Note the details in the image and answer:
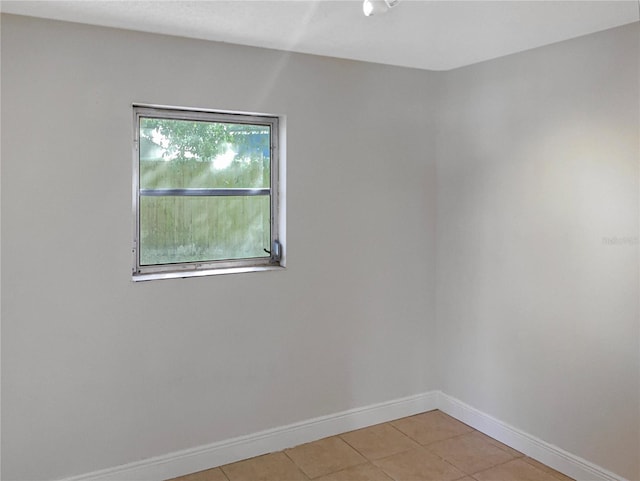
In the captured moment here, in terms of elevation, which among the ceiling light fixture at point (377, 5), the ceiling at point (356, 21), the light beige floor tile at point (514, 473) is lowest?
the light beige floor tile at point (514, 473)

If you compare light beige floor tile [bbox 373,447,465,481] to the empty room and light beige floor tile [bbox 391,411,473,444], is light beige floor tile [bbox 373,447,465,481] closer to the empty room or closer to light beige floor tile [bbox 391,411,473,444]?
the empty room

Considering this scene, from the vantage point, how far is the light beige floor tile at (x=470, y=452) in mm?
3139

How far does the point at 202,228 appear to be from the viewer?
3150 millimetres

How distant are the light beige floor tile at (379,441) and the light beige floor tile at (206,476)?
0.86 metres

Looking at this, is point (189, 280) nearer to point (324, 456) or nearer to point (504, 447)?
point (324, 456)

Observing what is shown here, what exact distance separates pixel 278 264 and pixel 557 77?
1981mm

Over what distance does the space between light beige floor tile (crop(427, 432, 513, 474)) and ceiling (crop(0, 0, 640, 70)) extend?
2471 millimetres

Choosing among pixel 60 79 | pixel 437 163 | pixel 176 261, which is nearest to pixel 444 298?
pixel 437 163

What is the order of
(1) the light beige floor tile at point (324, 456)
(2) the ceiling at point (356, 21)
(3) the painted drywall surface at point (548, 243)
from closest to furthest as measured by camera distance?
(2) the ceiling at point (356, 21) → (3) the painted drywall surface at point (548, 243) → (1) the light beige floor tile at point (324, 456)

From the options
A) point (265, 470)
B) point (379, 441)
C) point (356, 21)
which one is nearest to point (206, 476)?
point (265, 470)

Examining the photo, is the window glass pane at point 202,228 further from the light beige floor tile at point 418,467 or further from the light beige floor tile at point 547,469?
the light beige floor tile at point 547,469

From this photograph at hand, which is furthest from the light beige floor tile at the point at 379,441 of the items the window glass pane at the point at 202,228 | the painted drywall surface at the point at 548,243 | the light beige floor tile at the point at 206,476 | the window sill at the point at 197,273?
the window glass pane at the point at 202,228

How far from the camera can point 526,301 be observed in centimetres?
325

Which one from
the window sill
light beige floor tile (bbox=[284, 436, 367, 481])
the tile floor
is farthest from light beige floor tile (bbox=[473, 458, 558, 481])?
the window sill
